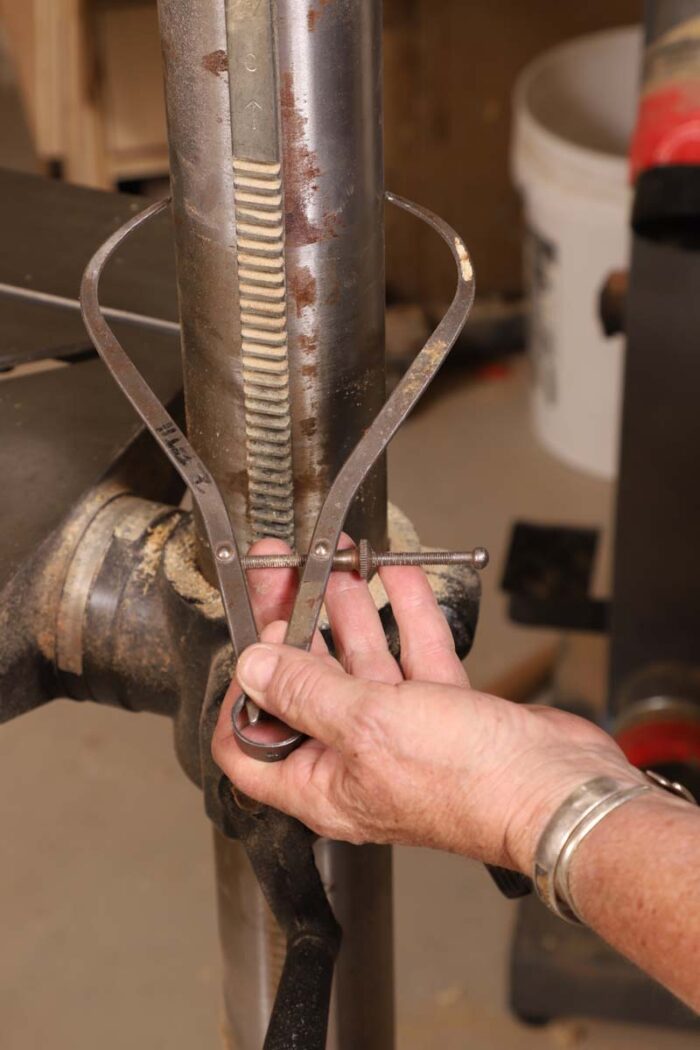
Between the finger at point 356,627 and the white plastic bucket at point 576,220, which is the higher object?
the finger at point 356,627

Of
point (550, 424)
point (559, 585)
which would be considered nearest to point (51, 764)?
point (559, 585)

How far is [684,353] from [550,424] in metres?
1.03

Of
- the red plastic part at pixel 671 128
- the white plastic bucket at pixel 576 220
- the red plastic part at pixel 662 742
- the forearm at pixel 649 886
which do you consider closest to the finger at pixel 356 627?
the forearm at pixel 649 886

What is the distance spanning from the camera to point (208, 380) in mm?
604

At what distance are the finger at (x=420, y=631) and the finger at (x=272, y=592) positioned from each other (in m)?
0.04

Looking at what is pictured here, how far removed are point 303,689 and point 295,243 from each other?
0.59 feet

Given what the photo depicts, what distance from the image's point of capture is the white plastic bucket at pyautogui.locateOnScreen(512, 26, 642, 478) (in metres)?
1.85

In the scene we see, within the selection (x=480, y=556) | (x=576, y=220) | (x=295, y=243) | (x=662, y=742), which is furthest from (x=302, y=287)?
(x=576, y=220)

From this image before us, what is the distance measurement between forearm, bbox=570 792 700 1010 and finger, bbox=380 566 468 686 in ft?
0.35

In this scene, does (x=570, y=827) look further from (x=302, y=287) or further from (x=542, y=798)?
(x=302, y=287)

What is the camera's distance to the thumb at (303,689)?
537mm

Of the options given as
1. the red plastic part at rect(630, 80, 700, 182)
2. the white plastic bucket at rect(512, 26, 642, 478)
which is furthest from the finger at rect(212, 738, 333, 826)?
the white plastic bucket at rect(512, 26, 642, 478)

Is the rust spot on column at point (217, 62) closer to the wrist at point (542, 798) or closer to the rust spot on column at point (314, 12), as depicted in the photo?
the rust spot on column at point (314, 12)

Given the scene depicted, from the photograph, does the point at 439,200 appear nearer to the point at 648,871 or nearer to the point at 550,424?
the point at 550,424
